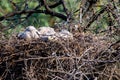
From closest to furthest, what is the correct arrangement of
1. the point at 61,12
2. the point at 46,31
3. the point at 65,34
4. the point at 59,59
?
the point at 59,59, the point at 65,34, the point at 46,31, the point at 61,12

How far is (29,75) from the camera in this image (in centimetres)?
285

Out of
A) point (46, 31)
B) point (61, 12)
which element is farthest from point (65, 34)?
point (61, 12)

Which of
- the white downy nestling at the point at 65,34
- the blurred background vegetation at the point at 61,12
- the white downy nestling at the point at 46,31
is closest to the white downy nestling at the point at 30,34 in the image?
the white downy nestling at the point at 46,31

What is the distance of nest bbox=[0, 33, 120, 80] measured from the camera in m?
2.81

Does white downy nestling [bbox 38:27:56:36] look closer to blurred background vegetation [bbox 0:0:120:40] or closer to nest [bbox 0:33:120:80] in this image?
nest [bbox 0:33:120:80]

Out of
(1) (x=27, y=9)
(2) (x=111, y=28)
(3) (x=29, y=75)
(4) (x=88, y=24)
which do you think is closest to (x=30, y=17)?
(1) (x=27, y=9)

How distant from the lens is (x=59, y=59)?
9.32ft

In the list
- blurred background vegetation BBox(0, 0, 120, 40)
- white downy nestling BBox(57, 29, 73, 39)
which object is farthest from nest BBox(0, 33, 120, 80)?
blurred background vegetation BBox(0, 0, 120, 40)

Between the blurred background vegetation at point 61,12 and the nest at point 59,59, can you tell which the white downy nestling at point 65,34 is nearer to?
the nest at point 59,59

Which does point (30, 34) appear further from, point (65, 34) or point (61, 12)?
point (61, 12)

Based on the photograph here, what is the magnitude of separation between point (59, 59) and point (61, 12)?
7.05ft

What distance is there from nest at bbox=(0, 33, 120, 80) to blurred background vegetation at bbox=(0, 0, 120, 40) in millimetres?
410

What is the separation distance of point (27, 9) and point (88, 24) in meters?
1.21

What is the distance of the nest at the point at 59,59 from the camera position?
9.20 feet
